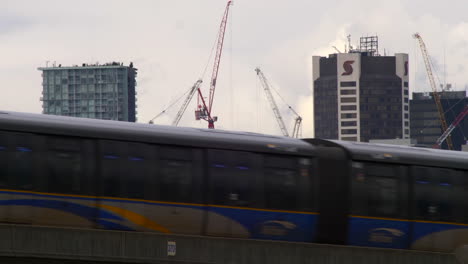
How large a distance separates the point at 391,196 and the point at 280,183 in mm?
4105

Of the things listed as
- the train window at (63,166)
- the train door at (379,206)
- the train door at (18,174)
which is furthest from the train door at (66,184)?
the train door at (379,206)

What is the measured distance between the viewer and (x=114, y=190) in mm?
27875

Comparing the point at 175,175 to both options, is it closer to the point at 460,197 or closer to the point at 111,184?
the point at 111,184

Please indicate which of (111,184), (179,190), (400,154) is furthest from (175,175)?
(400,154)

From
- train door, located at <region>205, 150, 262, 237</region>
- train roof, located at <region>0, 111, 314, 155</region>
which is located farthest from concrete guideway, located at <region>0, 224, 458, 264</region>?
train roof, located at <region>0, 111, 314, 155</region>

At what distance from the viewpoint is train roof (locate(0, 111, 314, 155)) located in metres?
27.4

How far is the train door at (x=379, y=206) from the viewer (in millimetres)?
31031

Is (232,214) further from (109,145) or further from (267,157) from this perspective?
(109,145)

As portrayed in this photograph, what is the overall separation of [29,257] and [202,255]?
479cm

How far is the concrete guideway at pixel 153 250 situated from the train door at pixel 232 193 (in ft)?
9.05

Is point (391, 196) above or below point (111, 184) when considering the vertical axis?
below

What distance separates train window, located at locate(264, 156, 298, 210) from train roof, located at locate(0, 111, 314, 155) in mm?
367

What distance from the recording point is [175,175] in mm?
28672

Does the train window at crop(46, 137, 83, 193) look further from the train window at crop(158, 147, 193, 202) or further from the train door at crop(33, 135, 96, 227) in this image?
the train window at crop(158, 147, 193, 202)
